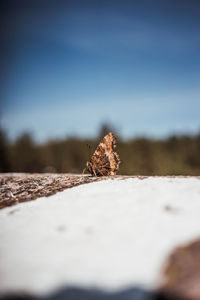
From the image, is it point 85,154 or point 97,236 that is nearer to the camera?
point 97,236

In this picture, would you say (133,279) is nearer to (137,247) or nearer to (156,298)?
(156,298)

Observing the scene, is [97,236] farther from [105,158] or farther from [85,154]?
[85,154]

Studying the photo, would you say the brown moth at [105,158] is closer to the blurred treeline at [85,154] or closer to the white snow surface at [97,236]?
the white snow surface at [97,236]

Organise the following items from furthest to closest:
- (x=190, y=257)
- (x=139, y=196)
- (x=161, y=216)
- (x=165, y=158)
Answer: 1. (x=165, y=158)
2. (x=139, y=196)
3. (x=161, y=216)
4. (x=190, y=257)

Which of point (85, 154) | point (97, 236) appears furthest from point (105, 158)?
point (85, 154)

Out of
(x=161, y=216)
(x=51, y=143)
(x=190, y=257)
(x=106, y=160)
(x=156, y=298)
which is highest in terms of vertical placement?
(x=51, y=143)

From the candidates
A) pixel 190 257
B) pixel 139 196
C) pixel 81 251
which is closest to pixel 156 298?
pixel 190 257

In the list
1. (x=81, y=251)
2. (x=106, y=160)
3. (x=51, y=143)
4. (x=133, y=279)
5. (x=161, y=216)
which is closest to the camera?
(x=133, y=279)
